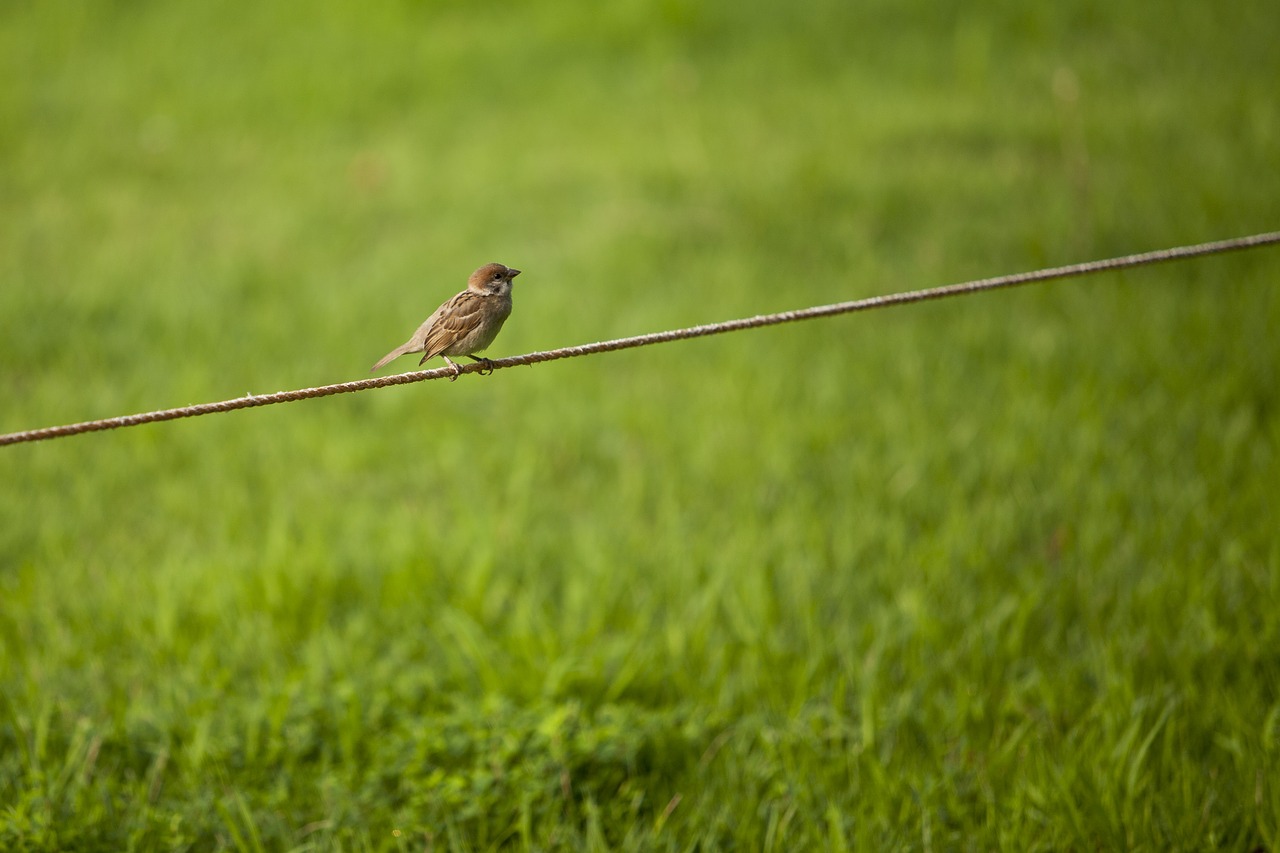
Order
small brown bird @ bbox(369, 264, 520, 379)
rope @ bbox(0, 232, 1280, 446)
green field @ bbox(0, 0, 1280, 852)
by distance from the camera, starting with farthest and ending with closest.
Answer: green field @ bbox(0, 0, 1280, 852)
small brown bird @ bbox(369, 264, 520, 379)
rope @ bbox(0, 232, 1280, 446)

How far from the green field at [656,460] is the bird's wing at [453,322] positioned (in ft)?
3.92

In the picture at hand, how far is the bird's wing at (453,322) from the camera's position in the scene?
7.38 feet

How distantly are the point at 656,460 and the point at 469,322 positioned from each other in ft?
8.56

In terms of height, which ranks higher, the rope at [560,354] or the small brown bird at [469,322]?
the small brown bird at [469,322]

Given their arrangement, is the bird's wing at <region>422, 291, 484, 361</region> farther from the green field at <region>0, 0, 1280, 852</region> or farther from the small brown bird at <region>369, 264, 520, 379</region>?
the green field at <region>0, 0, 1280, 852</region>

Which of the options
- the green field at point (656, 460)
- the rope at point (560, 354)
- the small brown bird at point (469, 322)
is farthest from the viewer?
the green field at point (656, 460)

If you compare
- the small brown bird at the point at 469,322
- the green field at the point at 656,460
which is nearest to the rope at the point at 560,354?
the small brown bird at the point at 469,322

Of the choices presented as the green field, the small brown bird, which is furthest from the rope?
the green field

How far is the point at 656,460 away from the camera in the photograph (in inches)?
189

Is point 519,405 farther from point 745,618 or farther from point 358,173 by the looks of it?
point 358,173

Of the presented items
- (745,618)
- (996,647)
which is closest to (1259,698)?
(996,647)

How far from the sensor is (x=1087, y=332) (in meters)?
5.57

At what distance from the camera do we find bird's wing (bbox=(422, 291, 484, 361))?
7.38 feet

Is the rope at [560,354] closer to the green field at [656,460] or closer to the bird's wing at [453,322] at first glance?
the bird's wing at [453,322]
